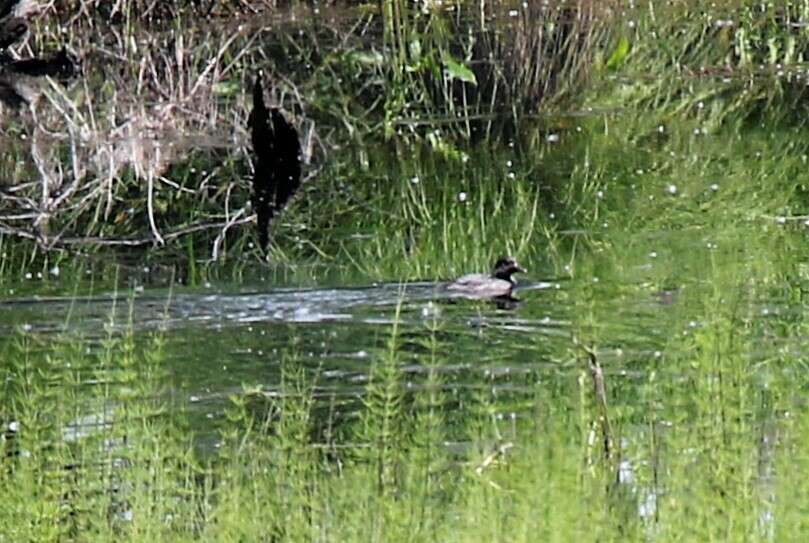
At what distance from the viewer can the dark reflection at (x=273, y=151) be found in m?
10.3

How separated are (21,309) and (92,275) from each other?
2.32ft

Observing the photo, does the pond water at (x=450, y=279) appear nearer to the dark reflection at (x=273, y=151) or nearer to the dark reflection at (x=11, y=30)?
the dark reflection at (x=273, y=151)

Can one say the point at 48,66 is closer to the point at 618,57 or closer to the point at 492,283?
the point at 618,57

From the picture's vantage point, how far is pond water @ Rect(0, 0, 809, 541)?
5387 millimetres

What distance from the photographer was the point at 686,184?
9617 mm

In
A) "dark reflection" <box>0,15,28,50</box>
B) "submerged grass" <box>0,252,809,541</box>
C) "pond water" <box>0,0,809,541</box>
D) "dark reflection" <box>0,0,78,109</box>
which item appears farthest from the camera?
"dark reflection" <box>0,15,28,50</box>

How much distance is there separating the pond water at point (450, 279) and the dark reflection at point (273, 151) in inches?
4.8

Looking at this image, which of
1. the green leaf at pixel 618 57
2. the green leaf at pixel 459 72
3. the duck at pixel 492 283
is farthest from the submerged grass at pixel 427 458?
the green leaf at pixel 618 57

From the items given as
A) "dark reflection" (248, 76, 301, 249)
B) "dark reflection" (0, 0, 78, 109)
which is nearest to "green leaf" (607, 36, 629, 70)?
"dark reflection" (248, 76, 301, 249)

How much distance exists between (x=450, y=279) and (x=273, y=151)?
130 inches

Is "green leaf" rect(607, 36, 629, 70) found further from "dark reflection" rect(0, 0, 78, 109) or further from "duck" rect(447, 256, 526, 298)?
"duck" rect(447, 256, 526, 298)

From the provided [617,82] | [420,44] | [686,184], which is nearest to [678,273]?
[686,184]

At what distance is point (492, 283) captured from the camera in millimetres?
7309

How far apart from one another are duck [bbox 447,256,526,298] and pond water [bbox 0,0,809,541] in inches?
2.9
